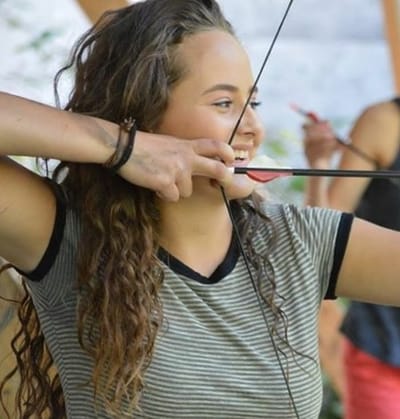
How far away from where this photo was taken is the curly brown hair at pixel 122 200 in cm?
123

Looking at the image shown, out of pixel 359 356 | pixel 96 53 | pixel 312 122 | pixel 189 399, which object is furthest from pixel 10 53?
pixel 189 399

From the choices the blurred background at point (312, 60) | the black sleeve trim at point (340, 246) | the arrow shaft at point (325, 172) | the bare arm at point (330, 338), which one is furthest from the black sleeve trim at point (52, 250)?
the blurred background at point (312, 60)

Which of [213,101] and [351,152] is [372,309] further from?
[213,101]

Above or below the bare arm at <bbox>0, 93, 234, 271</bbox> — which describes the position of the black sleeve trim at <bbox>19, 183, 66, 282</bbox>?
below

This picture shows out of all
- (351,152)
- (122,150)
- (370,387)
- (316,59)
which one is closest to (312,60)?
(316,59)

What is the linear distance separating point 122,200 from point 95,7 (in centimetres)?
81

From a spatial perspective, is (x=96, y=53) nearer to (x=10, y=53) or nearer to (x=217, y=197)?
(x=217, y=197)

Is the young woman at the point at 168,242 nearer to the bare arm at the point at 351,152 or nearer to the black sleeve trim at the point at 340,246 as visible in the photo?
the black sleeve trim at the point at 340,246

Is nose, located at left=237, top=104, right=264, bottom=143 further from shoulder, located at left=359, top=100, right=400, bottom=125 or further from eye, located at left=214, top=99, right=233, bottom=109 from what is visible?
shoulder, located at left=359, top=100, right=400, bottom=125

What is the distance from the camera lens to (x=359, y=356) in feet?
6.38

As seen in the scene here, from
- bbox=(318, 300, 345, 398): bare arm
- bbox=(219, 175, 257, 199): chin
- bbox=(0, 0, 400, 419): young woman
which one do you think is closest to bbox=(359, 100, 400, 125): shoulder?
bbox=(0, 0, 400, 419): young woman

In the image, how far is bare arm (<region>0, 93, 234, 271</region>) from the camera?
47.4 inches

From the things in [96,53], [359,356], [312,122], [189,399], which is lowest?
[359,356]

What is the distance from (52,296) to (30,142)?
0.19 meters
